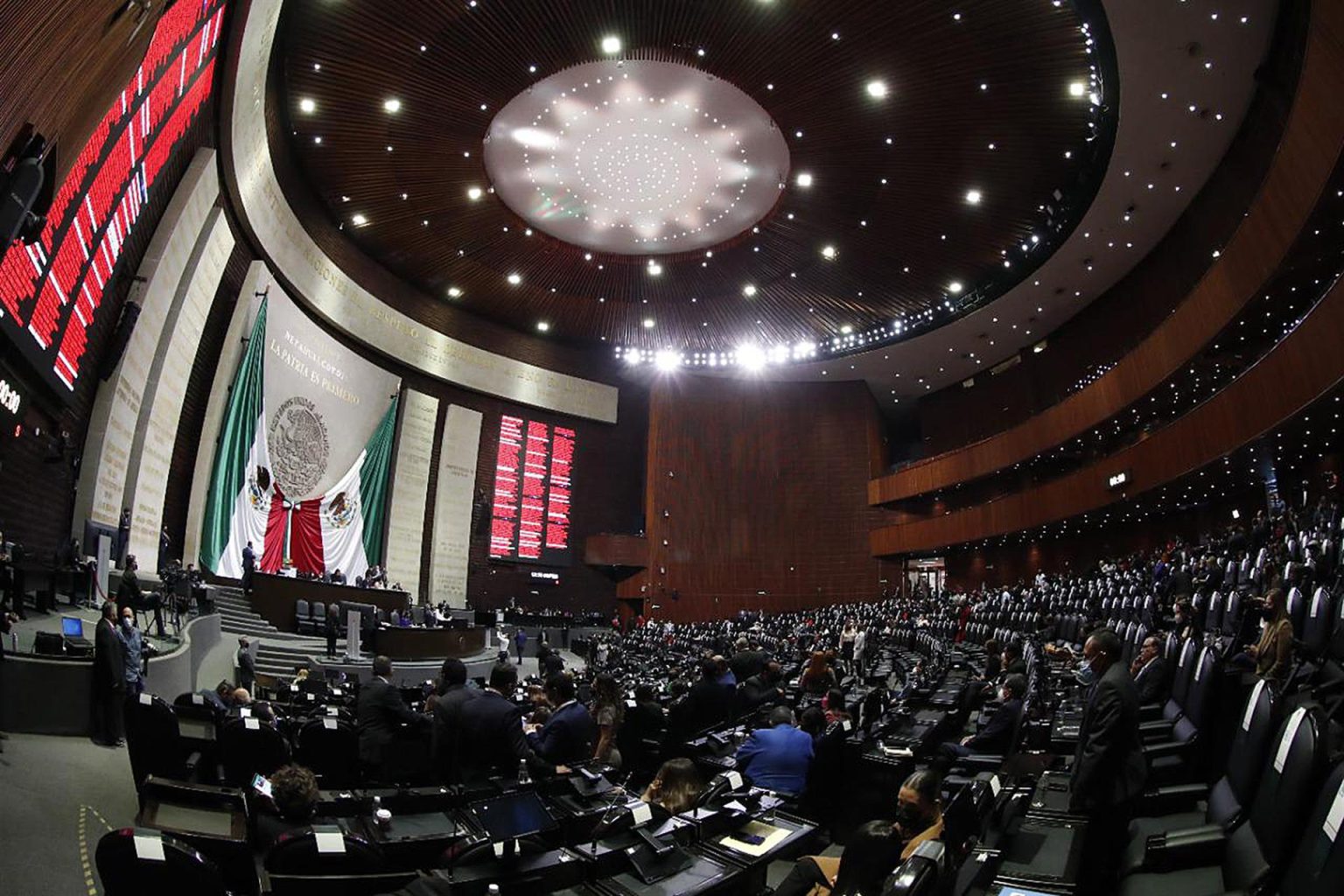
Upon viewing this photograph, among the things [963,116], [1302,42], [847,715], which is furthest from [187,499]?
[1302,42]

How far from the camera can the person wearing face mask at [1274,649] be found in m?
4.26

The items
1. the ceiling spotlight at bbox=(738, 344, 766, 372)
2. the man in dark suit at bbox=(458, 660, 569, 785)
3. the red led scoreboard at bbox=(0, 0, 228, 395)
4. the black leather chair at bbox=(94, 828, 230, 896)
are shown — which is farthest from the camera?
the ceiling spotlight at bbox=(738, 344, 766, 372)

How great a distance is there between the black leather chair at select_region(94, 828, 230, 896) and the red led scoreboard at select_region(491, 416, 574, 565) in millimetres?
24874

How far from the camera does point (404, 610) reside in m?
18.4

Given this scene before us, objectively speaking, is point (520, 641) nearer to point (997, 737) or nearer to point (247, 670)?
point (247, 670)

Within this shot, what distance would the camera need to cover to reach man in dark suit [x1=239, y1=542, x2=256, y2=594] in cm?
1526

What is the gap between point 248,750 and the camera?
420cm

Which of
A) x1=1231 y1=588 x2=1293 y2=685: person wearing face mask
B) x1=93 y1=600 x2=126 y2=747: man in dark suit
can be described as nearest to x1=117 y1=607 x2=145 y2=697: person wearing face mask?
x1=93 y1=600 x2=126 y2=747: man in dark suit

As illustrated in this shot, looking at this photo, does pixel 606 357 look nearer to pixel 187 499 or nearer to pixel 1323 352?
pixel 187 499

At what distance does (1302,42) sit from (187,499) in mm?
21597

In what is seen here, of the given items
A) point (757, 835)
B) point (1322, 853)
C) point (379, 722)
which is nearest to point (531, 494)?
point (379, 722)

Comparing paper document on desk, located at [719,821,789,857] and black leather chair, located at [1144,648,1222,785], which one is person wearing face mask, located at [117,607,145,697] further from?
black leather chair, located at [1144,648,1222,785]

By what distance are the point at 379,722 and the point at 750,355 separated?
24.4m

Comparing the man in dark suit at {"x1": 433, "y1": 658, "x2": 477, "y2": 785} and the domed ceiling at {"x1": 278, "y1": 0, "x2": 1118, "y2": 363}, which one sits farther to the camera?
the domed ceiling at {"x1": 278, "y1": 0, "x2": 1118, "y2": 363}
